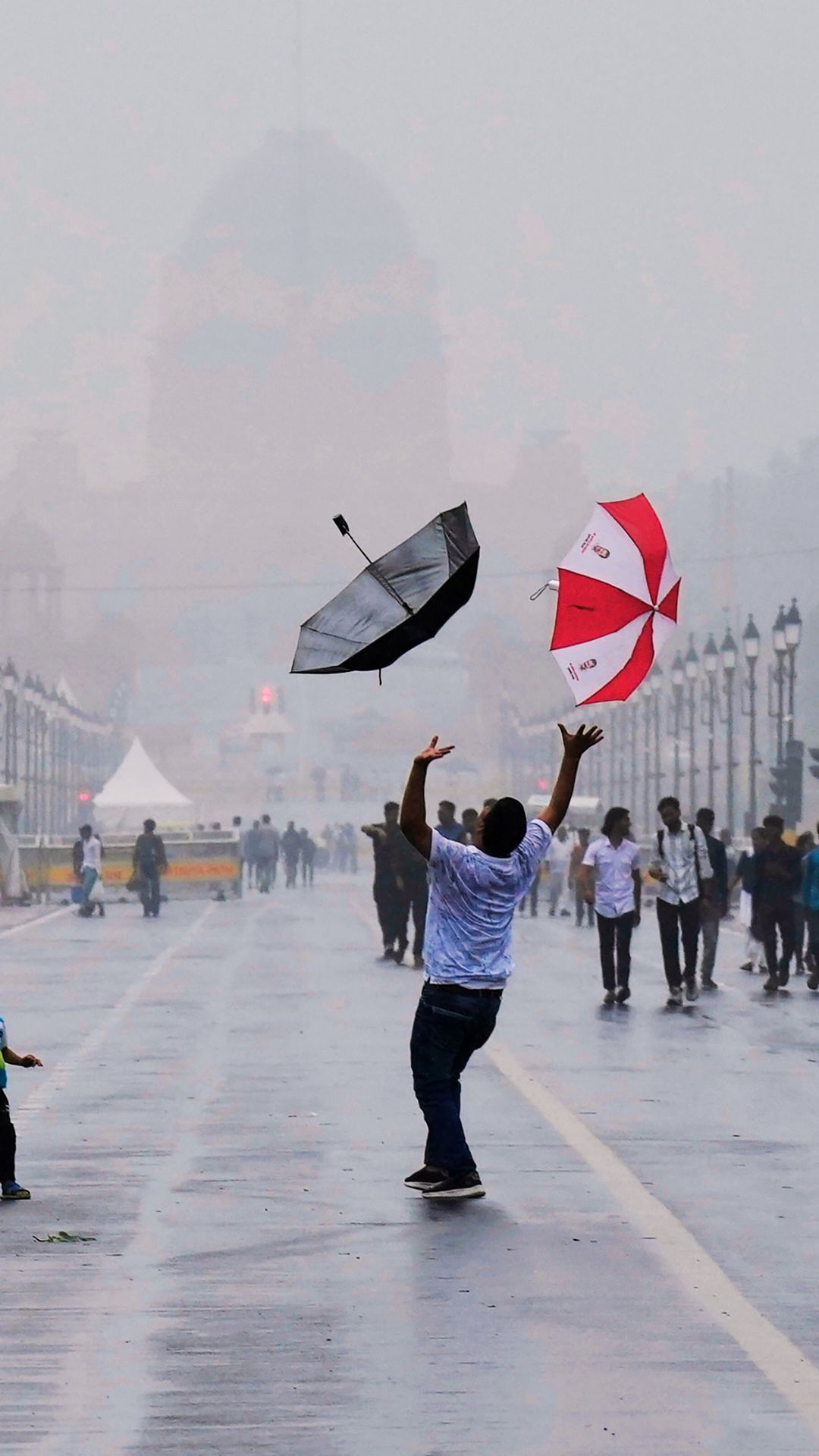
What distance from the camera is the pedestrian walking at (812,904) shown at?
76.7 ft

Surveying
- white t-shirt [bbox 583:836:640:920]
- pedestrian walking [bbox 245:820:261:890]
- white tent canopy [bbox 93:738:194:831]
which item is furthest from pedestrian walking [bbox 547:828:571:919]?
white tent canopy [bbox 93:738:194:831]

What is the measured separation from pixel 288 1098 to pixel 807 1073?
10.8ft

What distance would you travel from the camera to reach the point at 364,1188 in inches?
418

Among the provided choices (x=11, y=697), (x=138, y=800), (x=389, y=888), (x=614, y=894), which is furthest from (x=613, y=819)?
(x=138, y=800)

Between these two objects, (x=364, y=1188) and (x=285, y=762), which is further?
(x=285, y=762)

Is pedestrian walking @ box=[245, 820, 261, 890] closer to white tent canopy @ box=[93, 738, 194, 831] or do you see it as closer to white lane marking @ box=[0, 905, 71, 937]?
white lane marking @ box=[0, 905, 71, 937]

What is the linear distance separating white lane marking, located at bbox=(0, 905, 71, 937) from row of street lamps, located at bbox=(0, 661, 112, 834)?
700 cm

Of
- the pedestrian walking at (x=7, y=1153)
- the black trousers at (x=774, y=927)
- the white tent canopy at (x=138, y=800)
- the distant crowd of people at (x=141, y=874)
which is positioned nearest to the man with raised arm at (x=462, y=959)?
the pedestrian walking at (x=7, y=1153)

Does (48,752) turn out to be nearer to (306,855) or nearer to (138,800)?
(138,800)

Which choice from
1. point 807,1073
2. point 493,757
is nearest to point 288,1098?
point 807,1073

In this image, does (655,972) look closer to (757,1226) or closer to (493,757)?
(757,1226)

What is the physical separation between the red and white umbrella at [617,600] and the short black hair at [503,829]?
1.05 meters

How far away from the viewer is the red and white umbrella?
1150cm

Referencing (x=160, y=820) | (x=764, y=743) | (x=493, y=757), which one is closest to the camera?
(x=160, y=820)
